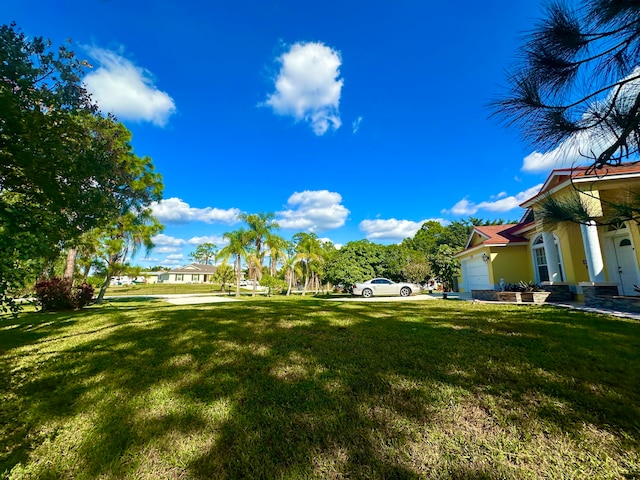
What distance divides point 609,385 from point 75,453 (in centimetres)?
501

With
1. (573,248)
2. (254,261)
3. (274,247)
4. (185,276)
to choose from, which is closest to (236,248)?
(254,261)

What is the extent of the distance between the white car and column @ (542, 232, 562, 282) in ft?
27.1

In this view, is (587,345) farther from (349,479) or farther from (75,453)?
(75,453)

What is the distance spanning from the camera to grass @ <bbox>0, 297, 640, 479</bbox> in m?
1.99

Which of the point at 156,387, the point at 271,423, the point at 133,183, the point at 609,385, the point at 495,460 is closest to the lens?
A: the point at 495,460

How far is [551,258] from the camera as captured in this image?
11000 mm

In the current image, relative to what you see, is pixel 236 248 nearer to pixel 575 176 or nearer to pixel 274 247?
pixel 274 247

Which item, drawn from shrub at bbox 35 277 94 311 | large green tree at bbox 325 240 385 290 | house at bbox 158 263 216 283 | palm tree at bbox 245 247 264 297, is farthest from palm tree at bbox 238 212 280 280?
house at bbox 158 263 216 283

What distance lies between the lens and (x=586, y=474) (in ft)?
5.98

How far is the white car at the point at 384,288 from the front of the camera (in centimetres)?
1825

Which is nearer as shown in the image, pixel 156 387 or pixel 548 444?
pixel 548 444

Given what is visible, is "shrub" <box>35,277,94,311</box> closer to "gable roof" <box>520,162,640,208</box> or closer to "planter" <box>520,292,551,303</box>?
"gable roof" <box>520,162,640,208</box>

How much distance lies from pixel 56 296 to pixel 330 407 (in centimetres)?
1318

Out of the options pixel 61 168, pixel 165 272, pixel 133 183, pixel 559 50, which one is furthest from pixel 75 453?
pixel 165 272
